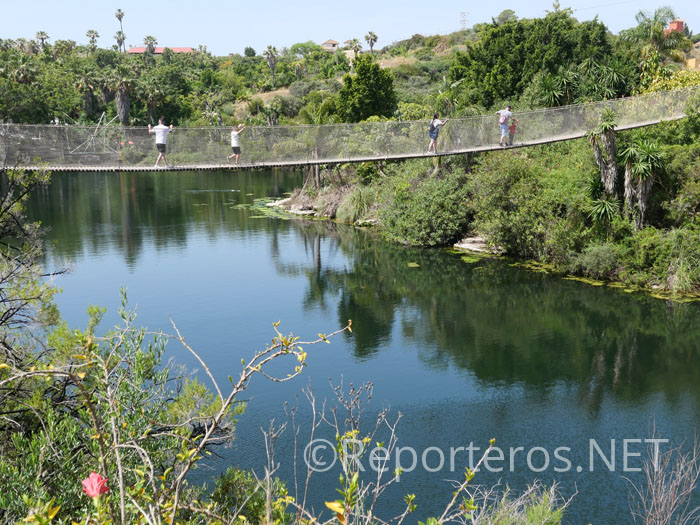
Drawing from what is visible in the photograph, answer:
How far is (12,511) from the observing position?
23.5 feet

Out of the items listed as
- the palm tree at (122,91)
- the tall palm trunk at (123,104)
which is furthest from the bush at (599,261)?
the tall palm trunk at (123,104)

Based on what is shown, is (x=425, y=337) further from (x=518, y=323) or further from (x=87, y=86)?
(x=87, y=86)

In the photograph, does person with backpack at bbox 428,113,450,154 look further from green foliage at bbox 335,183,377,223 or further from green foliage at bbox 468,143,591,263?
green foliage at bbox 335,183,377,223

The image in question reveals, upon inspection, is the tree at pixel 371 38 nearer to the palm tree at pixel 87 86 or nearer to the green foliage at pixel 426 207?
the palm tree at pixel 87 86

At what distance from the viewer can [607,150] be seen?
23516 mm

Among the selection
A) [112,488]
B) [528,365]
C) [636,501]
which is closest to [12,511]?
[112,488]

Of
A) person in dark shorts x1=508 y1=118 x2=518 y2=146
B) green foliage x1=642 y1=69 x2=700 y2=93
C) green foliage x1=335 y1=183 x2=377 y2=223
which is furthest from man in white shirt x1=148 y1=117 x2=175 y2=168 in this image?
green foliage x1=642 y1=69 x2=700 y2=93

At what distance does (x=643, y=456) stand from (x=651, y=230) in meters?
12.1

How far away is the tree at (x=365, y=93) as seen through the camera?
1816 inches

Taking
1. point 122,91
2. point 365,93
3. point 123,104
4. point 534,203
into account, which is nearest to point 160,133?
point 534,203

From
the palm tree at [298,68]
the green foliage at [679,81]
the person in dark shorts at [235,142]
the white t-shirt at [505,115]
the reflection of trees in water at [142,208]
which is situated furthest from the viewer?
the palm tree at [298,68]

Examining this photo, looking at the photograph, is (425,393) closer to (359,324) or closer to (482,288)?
(359,324)

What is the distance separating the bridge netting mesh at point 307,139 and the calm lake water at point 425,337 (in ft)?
15.5

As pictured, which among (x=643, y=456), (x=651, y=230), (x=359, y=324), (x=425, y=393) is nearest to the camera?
(x=643, y=456)
